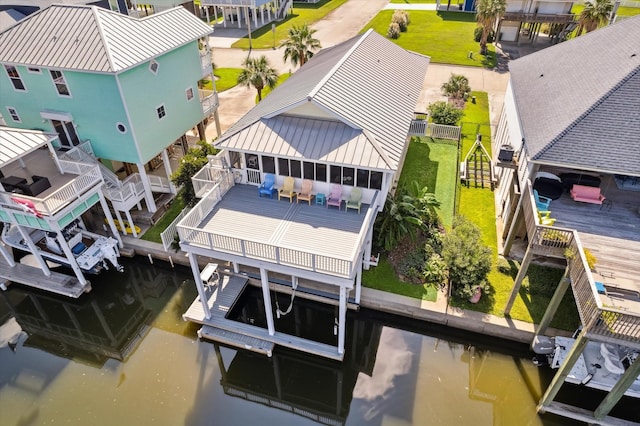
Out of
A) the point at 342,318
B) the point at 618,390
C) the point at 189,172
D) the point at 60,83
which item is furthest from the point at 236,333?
the point at 60,83

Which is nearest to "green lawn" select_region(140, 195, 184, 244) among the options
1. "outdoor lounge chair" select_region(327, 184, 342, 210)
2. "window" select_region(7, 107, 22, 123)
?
"window" select_region(7, 107, 22, 123)

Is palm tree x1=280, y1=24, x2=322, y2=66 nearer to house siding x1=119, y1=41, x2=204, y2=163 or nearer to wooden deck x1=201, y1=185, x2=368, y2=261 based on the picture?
house siding x1=119, y1=41, x2=204, y2=163

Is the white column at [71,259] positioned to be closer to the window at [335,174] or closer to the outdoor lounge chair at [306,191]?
the outdoor lounge chair at [306,191]

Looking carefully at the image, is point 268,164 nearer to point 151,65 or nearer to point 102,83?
point 151,65

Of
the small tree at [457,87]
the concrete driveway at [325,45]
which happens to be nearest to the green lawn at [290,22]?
the concrete driveway at [325,45]

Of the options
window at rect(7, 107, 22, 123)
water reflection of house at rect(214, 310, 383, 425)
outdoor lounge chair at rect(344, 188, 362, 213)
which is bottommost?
water reflection of house at rect(214, 310, 383, 425)

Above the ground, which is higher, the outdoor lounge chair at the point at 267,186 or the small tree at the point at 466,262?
the outdoor lounge chair at the point at 267,186

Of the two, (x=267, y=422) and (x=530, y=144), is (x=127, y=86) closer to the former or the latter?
(x=267, y=422)
